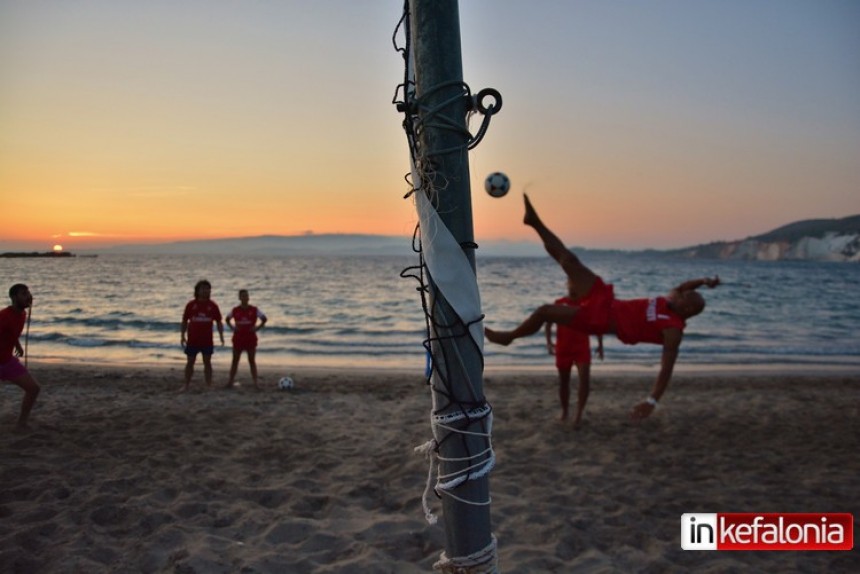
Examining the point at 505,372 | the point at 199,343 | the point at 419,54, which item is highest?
the point at 419,54

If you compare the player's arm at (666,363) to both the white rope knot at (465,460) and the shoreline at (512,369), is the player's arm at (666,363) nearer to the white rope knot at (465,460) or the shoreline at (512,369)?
the white rope knot at (465,460)

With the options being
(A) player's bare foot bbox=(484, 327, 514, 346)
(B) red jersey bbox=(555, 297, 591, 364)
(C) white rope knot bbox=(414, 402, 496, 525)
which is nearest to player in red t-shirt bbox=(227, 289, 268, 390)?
(B) red jersey bbox=(555, 297, 591, 364)

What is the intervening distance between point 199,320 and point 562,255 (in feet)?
20.8

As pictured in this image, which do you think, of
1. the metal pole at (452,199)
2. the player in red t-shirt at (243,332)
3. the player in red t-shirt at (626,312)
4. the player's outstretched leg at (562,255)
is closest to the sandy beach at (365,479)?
the player in red t-shirt at (243,332)

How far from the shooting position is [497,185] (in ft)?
15.2

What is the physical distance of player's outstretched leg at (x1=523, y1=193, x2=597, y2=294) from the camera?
545cm

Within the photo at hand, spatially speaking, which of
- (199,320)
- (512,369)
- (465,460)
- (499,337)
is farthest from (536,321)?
(512,369)

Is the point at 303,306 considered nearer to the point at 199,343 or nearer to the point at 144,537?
the point at 199,343

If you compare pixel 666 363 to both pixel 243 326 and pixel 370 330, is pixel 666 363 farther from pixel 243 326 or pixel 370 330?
pixel 370 330

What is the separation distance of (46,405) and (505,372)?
8.43 meters

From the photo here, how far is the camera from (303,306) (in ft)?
93.5

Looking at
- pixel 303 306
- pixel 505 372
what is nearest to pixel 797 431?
pixel 505 372

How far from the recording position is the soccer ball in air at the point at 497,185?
4629 mm

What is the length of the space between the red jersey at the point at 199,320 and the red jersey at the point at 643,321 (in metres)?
6.52
